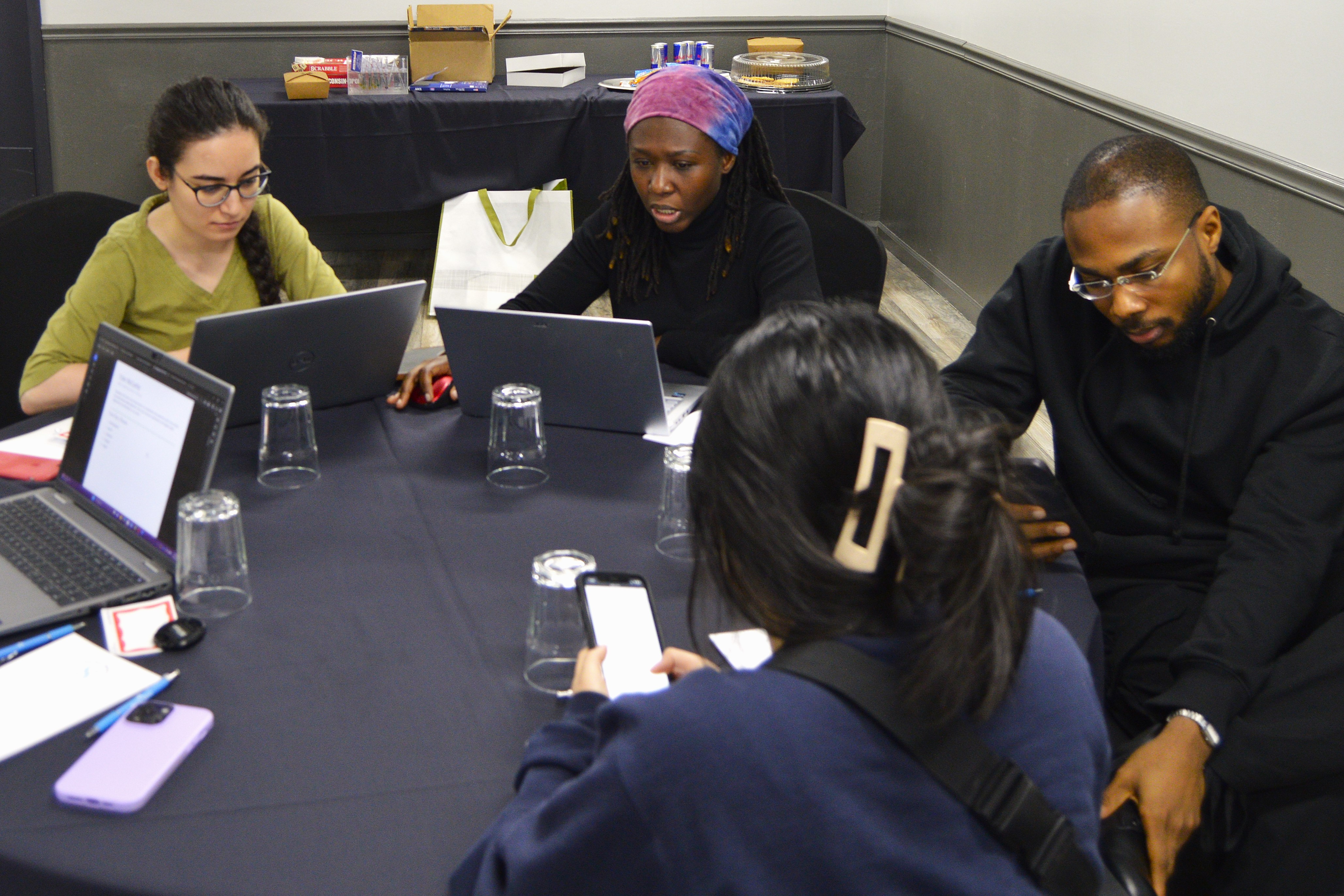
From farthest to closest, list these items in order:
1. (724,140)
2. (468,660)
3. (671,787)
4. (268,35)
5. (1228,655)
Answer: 1. (268,35)
2. (724,140)
3. (1228,655)
4. (468,660)
5. (671,787)

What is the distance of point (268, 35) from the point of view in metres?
4.87

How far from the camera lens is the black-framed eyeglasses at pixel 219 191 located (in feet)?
6.58

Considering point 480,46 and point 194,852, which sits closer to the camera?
point 194,852

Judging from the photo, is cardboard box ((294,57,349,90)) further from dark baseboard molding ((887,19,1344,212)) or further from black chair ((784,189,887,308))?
black chair ((784,189,887,308))

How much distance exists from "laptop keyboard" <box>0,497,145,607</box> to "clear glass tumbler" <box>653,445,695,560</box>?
606 millimetres

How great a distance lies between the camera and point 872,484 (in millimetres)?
757

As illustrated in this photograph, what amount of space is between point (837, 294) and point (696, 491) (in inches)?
66.0

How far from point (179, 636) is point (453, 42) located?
3912 millimetres

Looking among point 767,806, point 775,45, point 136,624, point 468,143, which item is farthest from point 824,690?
point 775,45

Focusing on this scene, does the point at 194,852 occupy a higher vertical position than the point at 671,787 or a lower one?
lower

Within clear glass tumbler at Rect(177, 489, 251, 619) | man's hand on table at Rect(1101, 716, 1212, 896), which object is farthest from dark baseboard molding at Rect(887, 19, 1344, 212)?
clear glass tumbler at Rect(177, 489, 251, 619)

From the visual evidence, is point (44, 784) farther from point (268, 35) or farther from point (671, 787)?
point (268, 35)

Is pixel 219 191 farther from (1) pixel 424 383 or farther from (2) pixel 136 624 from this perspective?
(2) pixel 136 624

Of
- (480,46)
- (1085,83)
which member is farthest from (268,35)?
(1085,83)
